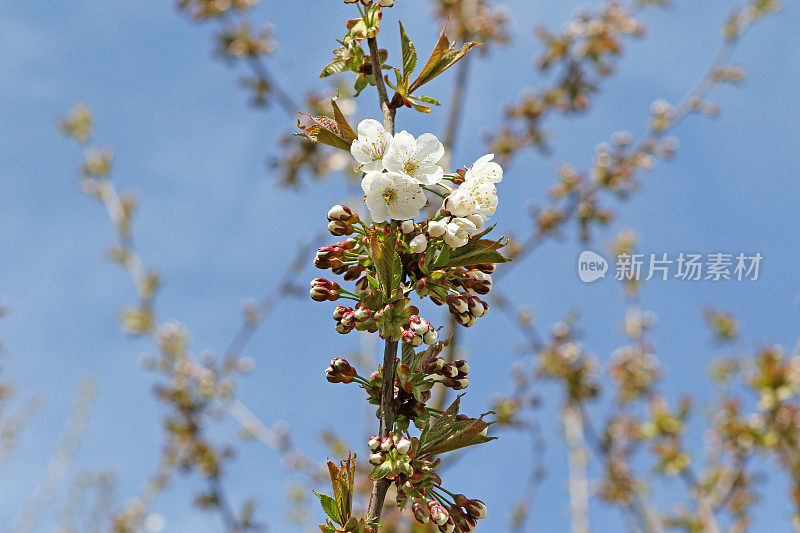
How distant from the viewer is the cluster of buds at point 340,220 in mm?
1238

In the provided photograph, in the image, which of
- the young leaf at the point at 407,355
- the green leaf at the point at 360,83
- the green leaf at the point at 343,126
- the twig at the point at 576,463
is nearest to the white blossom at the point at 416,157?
the green leaf at the point at 343,126

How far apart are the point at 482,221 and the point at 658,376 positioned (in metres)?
5.68

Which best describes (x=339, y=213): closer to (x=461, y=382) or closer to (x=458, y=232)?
(x=458, y=232)

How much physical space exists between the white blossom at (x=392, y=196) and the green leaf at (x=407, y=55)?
26 centimetres

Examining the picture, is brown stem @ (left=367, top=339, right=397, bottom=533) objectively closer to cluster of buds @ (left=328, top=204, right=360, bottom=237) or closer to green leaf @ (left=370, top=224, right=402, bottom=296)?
green leaf @ (left=370, top=224, right=402, bottom=296)

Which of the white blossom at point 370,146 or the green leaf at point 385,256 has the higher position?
the white blossom at point 370,146

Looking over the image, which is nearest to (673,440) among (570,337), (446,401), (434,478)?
(570,337)

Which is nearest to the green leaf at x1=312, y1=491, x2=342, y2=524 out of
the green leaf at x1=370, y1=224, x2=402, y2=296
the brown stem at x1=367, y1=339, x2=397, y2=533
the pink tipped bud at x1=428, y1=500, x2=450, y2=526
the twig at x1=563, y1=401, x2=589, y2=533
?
the brown stem at x1=367, y1=339, x2=397, y2=533

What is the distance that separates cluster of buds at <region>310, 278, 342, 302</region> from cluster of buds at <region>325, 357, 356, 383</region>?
13 centimetres

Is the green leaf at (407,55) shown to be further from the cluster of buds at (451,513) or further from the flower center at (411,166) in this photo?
the cluster of buds at (451,513)

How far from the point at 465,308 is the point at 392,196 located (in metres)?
0.27

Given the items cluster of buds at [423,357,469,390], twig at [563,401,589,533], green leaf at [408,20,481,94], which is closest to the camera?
cluster of buds at [423,357,469,390]

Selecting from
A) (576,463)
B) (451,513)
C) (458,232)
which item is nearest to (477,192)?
(458,232)

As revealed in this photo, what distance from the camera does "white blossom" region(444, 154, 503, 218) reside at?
4.07 ft
